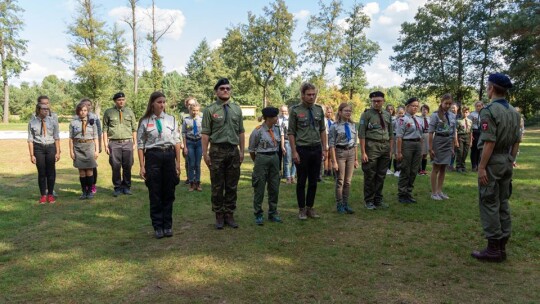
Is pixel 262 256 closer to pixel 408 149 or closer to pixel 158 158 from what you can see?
pixel 158 158

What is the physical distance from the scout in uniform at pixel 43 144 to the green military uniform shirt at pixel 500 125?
7448mm

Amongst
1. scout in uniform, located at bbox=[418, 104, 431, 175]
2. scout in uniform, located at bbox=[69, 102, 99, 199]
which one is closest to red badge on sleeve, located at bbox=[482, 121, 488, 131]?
scout in uniform, located at bbox=[418, 104, 431, 175]

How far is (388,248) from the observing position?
5070mm

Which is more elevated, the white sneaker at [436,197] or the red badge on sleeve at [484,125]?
the red badge on sleeve at [484,125]

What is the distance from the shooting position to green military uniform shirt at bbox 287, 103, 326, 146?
605cm

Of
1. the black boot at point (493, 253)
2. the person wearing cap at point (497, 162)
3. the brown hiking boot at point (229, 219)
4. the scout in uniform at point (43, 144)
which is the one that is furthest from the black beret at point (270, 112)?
the scout in uniform at point (43, 144)

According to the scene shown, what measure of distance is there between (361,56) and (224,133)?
48.1 meters

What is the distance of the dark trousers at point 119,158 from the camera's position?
8219 mm

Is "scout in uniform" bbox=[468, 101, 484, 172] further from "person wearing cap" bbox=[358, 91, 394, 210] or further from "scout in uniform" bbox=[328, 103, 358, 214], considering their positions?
"scout in uniform" bbox=[328, 103, 358, 214]

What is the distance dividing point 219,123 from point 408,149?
393 centimetres

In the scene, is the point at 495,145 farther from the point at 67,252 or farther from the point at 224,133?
the point at 67,252

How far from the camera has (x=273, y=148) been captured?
19.9 ft

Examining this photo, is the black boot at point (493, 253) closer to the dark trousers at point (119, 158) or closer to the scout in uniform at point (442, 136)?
the scout in uniform at point (442, 136)

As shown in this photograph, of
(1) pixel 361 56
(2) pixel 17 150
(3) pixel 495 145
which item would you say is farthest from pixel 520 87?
(2) pixel 17 150
